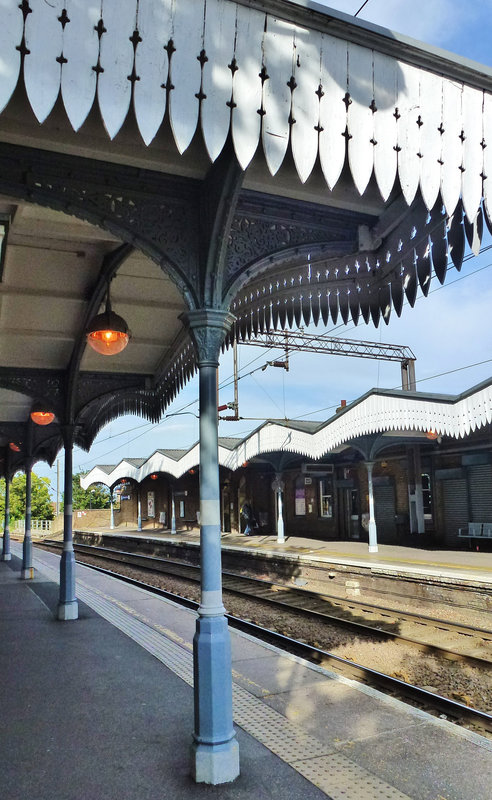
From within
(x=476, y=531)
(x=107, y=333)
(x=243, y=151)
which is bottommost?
(x=476, y=531)

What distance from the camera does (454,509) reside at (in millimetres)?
19453

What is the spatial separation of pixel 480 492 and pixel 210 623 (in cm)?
1655

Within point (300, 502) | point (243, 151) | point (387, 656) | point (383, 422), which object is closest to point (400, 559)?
point (383, 422)

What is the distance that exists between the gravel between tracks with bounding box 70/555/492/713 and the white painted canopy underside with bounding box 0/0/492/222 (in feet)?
18.7

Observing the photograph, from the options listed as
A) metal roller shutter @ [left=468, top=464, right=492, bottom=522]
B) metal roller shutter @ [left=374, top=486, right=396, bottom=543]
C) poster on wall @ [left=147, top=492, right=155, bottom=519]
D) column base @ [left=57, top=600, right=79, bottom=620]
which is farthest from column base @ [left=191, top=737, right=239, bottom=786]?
poster on wall @ [left=147, top=492, right=155, bottom=519]

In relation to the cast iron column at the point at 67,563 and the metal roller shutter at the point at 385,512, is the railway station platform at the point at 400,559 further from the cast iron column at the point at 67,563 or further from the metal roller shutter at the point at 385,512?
the cast iron column at the point at 67,563

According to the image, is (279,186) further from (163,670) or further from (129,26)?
(163,670)

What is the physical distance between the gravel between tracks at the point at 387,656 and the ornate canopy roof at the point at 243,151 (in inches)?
182

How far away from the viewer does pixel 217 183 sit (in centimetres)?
406

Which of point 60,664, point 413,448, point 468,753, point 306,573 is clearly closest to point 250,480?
Answer: point 413,448

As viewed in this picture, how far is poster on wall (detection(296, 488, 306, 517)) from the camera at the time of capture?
2689 centimetres

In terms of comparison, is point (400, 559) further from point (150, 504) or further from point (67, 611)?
point (150, 504)

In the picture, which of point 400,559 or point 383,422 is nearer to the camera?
point 400,559

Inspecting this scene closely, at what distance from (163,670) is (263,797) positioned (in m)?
2.95
